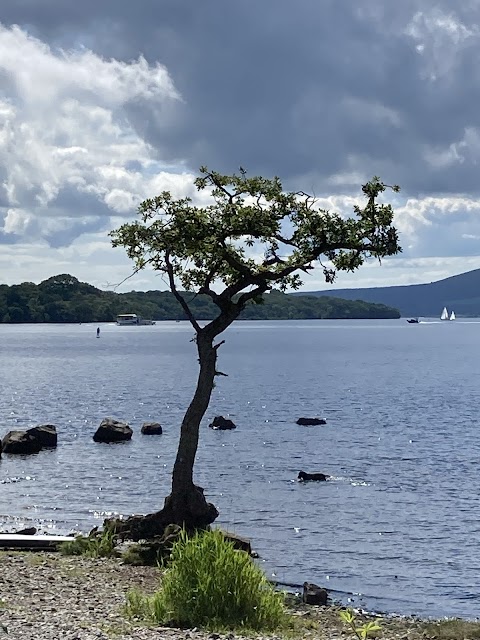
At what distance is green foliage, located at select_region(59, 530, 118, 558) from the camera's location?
80.6 feet

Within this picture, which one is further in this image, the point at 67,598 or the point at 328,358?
the point at 328,358

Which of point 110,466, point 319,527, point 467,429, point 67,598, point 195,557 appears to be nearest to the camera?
point 195,557

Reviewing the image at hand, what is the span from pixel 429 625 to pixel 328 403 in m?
72.9

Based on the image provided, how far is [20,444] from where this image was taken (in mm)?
56312

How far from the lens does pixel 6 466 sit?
170 feet

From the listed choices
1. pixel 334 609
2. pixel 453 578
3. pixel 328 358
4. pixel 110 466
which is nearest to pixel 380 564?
pixel 453 578

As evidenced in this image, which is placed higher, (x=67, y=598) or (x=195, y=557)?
(x=195, y=557)

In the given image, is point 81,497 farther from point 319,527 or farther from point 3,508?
point 319,527

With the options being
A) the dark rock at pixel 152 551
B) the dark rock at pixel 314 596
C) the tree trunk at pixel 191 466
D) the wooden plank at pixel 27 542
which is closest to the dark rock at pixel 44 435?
the tree trunk at pixel 191 466

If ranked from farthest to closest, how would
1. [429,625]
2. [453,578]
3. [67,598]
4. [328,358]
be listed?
1. [328,358]
2. [453,578]
3. [429,625]
4. [67,598]

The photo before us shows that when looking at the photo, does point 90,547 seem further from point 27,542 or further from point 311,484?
point 311,484

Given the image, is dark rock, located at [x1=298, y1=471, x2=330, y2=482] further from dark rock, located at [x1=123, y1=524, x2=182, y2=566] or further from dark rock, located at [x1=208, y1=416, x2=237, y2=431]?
dark rock, located at [x1=208, y1=416, x2=237, y2=431]

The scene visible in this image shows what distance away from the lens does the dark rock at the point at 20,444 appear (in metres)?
56.2

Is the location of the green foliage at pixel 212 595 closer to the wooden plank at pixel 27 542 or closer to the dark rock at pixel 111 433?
the wooden plank at pixel 27 542
